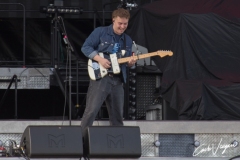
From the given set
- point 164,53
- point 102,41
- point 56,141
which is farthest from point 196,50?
point 56,141

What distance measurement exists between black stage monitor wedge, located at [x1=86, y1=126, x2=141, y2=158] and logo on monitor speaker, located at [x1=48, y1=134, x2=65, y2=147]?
0.26 m

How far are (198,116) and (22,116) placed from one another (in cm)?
455

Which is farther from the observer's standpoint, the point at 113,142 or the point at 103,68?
the point at 103,68

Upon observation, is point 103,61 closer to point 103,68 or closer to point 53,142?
point 103,68

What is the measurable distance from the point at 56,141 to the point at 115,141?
58 cm

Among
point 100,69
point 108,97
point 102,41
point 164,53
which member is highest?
point 102,41

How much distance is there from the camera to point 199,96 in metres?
10.3

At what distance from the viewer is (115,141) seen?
8.26 metres

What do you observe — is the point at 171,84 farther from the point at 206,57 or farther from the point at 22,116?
the point at 22,116

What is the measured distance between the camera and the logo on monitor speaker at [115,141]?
823 cm

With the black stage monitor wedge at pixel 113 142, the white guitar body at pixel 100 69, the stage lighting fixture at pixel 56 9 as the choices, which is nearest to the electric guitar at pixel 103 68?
the white guitar body at pixel 100 69

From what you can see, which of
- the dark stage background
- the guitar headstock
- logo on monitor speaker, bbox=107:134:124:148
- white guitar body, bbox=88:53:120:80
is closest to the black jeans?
white guitar body, bbox=88:53:120:80

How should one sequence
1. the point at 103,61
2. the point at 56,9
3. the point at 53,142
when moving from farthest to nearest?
the point at 56,9
the point at 103,61
the point at 53,142

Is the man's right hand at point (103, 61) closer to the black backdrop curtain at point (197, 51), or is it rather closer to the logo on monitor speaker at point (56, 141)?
the black backdrop curtain at point (197, 51)
